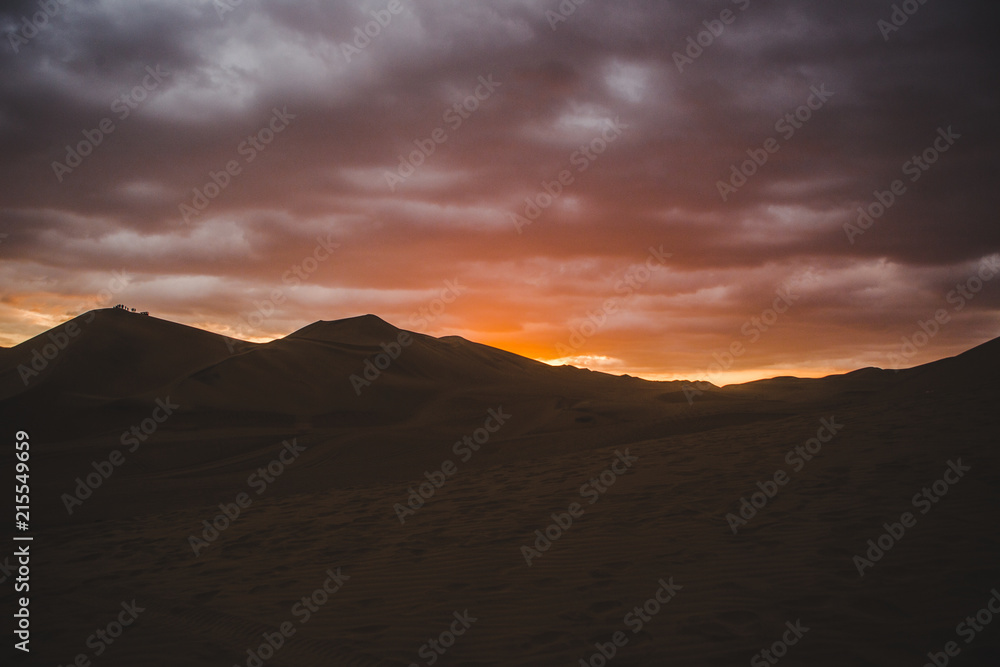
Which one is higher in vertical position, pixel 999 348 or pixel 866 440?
pixel 999 348

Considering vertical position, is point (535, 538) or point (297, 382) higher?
point (297, 382)

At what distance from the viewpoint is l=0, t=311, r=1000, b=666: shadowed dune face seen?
15.4 feet

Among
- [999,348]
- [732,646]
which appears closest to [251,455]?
[732,646]

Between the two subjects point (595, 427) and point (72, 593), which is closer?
point (72, 593)

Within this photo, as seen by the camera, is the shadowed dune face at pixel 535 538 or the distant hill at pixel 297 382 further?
the distant hill at pixel 297 382

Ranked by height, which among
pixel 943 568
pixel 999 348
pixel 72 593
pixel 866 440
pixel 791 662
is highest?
pixel 999 348

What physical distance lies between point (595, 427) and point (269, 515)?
1144cm

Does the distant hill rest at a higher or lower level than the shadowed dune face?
higher

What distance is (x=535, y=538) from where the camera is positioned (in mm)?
7254

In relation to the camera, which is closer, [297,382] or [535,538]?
[535,538]

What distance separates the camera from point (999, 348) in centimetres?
1872

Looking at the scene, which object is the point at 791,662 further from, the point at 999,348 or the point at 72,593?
the point at 999,348

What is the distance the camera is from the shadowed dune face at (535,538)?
4707 mm

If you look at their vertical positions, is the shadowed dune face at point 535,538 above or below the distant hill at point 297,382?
below
